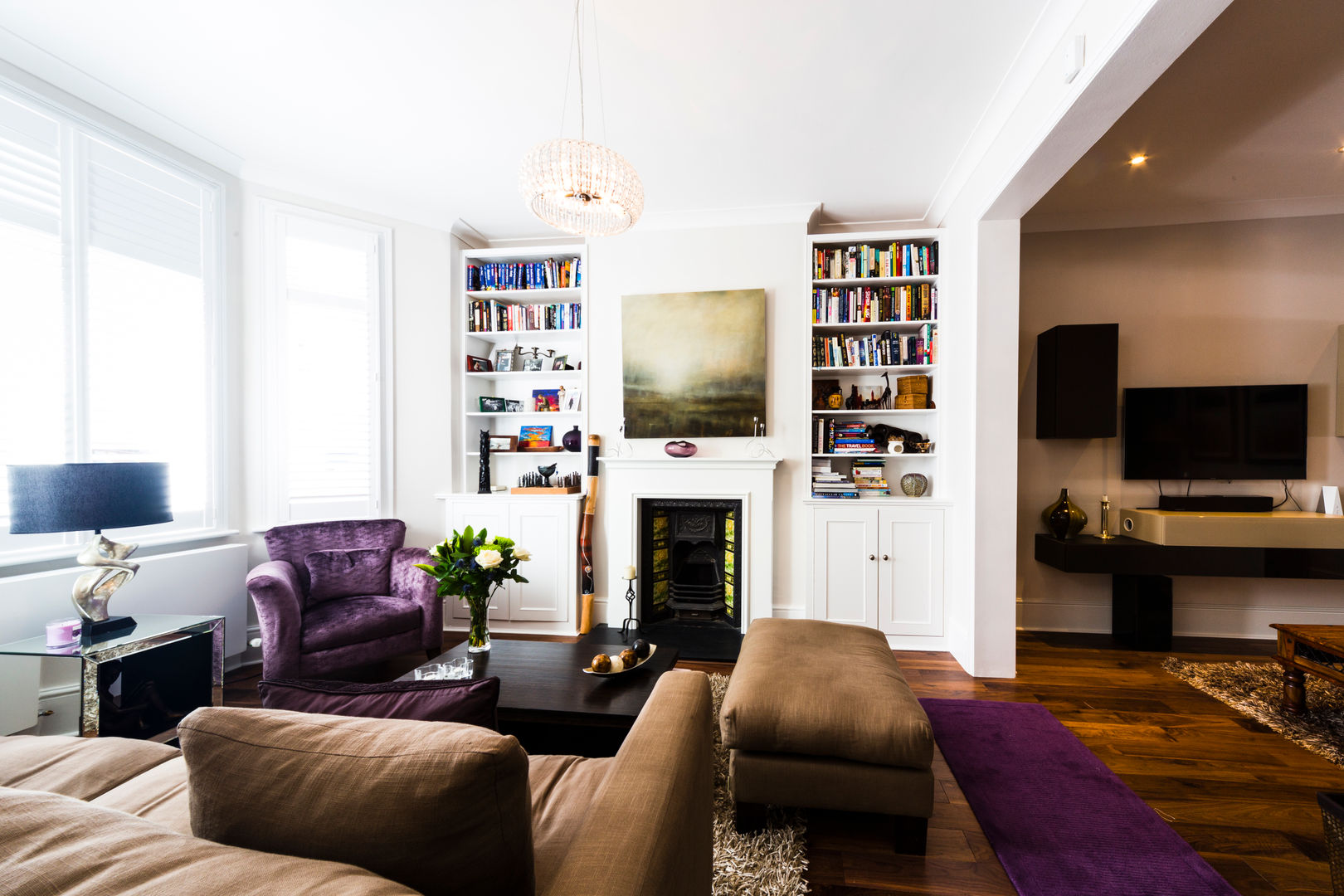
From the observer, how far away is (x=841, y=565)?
365 centimetres

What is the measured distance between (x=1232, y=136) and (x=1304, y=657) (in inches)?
102

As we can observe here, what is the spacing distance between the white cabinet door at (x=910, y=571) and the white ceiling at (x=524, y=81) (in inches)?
84.0

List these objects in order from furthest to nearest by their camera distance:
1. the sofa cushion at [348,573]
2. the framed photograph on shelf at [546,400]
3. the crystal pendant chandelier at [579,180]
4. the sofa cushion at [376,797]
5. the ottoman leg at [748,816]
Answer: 1. the framed photograph on shelf at [546,400]
2. the sofa cushion at [348,573]
3. the crystal pendant chandelier at [579,180]
4. the ottoman leg at [748,816]
5. the sofa cushion at [376,797]

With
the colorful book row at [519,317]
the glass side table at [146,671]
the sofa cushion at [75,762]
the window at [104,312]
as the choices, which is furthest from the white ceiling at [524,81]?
the sofa cushion at [75,762]

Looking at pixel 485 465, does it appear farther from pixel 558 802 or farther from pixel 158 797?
pixel 558 802

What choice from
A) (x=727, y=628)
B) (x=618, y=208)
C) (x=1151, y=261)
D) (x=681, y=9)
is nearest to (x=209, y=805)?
(x=618, y=208)

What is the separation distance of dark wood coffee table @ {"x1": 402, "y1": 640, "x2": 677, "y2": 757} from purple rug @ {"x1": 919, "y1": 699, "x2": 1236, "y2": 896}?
1.25 m

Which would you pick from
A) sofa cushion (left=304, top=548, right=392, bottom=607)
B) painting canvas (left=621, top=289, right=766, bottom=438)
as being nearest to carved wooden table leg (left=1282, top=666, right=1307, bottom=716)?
painting canvas (left=621, top=289, right=766, bottom=438)

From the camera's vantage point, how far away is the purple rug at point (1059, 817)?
159 centimetres

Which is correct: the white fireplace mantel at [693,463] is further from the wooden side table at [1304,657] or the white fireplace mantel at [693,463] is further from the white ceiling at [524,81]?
the wooden side table at [1304,657]

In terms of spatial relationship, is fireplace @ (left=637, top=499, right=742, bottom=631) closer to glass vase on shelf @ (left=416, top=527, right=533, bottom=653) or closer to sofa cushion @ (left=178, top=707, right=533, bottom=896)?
glass vase on shelf @ (left=416, top=527, right=533, bottom=653)

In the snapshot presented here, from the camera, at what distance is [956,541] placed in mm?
3414

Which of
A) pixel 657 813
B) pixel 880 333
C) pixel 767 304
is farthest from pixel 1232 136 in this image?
pixel 657 813

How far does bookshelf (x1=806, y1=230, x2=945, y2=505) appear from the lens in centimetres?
375
